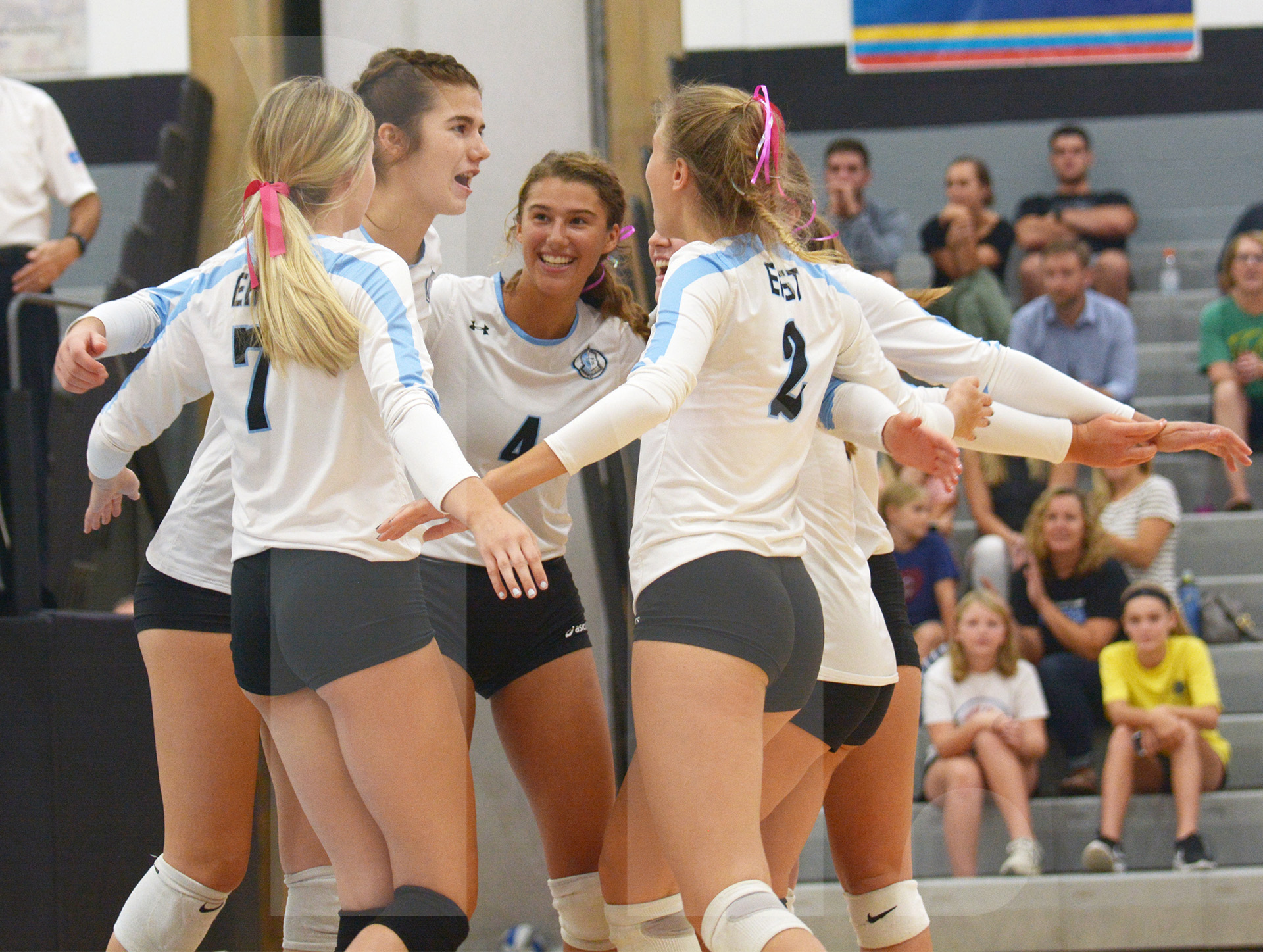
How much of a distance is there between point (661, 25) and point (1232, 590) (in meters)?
3.10

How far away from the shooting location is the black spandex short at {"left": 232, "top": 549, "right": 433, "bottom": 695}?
189 centimetres

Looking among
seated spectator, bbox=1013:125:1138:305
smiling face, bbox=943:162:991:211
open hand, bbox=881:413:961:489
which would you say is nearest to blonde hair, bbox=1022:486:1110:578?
seated spectator, bbox=1013:125:1138:305

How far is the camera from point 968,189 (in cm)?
568

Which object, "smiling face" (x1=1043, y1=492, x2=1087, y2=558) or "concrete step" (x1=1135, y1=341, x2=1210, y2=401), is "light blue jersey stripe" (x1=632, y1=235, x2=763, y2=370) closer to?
"smiling face" (x1=1043, y1=492, x2=1087, y2=558)

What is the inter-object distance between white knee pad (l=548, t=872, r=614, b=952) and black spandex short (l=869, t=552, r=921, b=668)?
69 cm

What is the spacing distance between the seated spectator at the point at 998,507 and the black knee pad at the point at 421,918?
292 cm

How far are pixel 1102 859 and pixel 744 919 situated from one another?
2.52m

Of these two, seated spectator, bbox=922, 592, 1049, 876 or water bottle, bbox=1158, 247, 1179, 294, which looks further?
water bottle, bbox=1158, 247, 1179, 294

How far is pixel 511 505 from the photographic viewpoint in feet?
8.02

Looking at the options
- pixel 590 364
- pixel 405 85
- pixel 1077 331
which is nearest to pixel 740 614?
pixel 590 364

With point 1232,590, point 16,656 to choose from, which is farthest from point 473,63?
point 1232,590

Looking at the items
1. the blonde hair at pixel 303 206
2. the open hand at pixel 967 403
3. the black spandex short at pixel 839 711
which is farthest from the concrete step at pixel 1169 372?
the blonde hair at pixel 303 206

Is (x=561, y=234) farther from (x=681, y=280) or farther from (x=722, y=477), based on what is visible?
(x=722, y=477)

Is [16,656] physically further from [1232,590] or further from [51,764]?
[1232,590]
